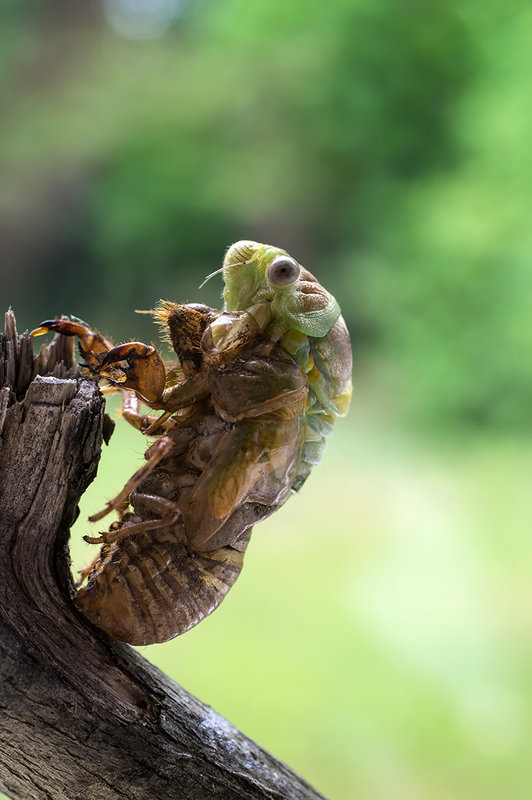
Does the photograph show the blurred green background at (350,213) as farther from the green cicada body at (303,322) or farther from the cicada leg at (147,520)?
the cicada leg at (147,520)

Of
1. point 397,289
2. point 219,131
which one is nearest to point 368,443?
point 397,289

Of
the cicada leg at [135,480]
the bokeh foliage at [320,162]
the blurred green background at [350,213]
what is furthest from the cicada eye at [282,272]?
the bokeh foliage at [320,162]

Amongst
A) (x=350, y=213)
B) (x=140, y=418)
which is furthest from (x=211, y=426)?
(x=350, y=213)

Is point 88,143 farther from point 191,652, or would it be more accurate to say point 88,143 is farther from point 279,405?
point 279,405

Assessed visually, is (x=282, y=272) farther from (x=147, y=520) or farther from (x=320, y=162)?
(x=320, y=162)

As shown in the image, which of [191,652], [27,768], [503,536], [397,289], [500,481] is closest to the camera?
[27,768]

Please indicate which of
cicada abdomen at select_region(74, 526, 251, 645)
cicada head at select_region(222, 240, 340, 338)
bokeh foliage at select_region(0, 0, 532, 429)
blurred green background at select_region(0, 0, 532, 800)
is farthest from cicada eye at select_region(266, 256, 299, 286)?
bokeh foliage at select_region(0, 0, 532, 429)

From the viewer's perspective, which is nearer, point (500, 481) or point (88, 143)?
point (500, 481)
